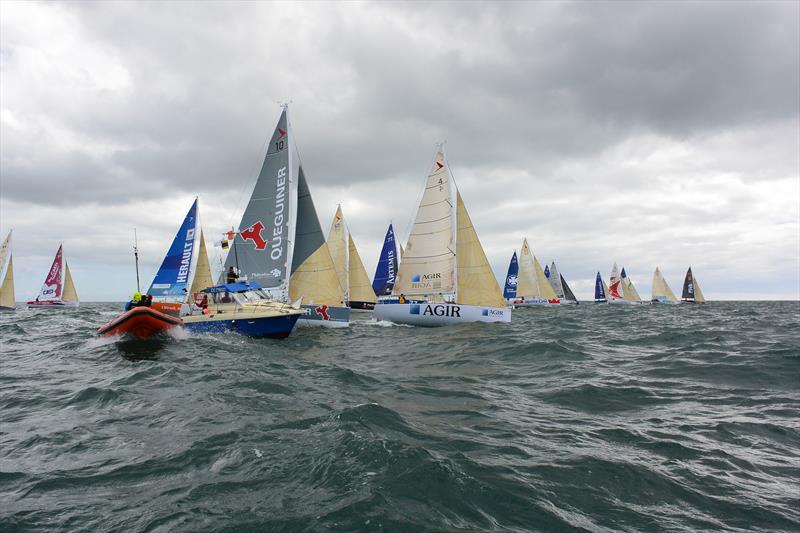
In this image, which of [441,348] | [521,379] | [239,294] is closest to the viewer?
[521,379]

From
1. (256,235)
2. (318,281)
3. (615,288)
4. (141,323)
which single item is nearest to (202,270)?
(256,235)

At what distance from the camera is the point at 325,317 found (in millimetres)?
20953

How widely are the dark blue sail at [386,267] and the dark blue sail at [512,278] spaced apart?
2237cm

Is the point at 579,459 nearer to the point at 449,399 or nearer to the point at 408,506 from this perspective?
the point at 408,506

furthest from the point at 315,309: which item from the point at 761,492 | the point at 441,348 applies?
the point at 761,492

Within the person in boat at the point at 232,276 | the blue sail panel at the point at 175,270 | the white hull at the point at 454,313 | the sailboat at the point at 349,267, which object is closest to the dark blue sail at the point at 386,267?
the sailboat at the point at 349,267

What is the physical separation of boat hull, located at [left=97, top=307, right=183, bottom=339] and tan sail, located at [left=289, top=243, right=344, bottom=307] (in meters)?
7.27

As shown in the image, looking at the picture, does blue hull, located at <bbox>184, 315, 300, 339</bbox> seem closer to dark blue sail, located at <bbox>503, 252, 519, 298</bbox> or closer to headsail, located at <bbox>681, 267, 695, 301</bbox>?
dark blue sail, located at <bbox>503, 252, 519, 298</bbox>

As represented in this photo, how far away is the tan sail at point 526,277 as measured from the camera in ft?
194

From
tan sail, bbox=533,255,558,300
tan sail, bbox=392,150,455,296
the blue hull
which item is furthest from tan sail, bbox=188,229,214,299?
tan sail, bbox=533,255,558,300

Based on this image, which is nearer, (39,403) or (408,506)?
(408,506)

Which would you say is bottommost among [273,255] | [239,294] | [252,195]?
[239,294]

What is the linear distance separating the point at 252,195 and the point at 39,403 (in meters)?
15.1

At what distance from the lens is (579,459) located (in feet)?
15.3
